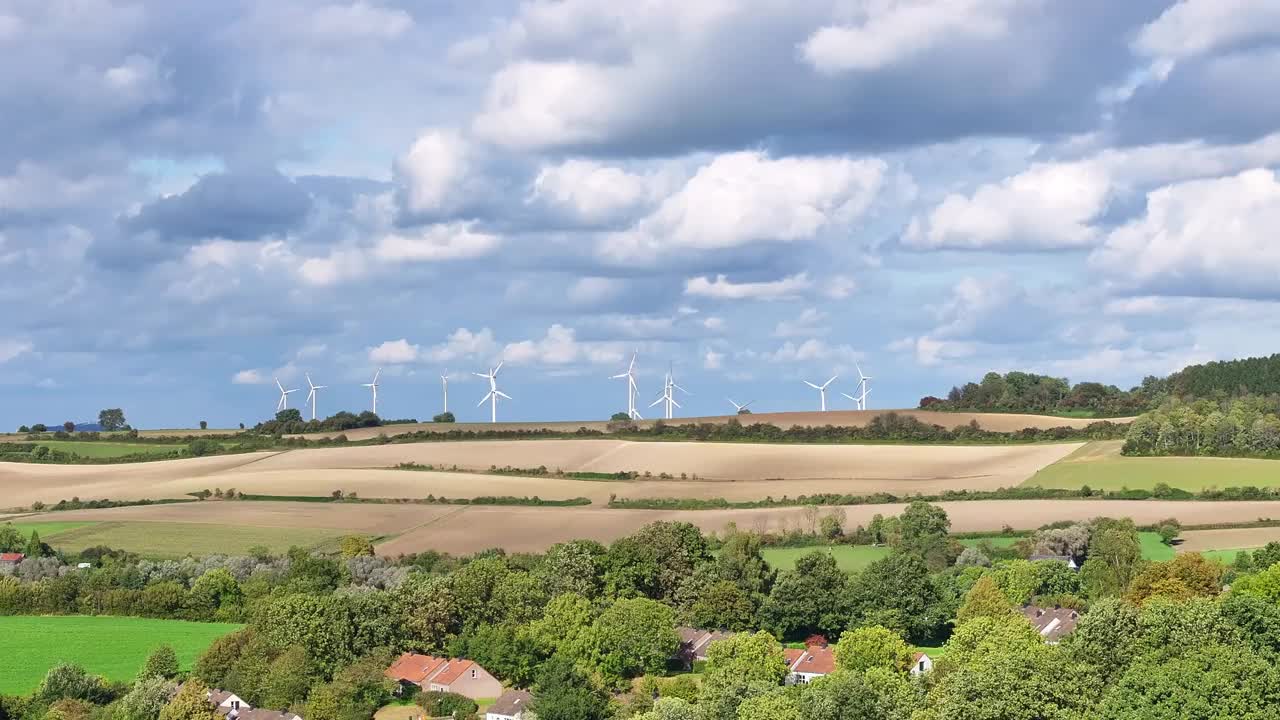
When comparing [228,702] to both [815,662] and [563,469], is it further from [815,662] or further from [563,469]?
[563,469]

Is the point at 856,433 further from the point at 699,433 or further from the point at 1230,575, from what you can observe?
the point at 1230,575

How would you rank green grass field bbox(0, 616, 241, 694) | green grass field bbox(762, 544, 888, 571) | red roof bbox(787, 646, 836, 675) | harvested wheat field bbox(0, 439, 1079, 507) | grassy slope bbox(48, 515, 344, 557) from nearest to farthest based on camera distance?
red roof bbox(787, 646, 836, 675) < green grass field bbox(0, 616, 241, 694) < green grass field bbox(762, 544, 888, 571) < grassy slope bbox(48, 515, 344, 557) < harvested wheat field bbox(0, 439, 1079, 507)

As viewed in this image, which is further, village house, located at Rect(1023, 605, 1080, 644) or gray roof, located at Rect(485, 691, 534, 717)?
village house, located at Rect(1023, 605, 1080, 644)

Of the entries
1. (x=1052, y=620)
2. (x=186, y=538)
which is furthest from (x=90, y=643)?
(x=1052, y=620)

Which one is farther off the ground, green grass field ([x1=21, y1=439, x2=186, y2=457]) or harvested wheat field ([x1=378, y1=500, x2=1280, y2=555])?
green grass field ([x1=21, y1=439, x2=186, y2=457])

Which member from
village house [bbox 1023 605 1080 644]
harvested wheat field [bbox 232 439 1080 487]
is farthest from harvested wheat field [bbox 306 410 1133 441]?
village house [bbox 1023 605 1080 644]

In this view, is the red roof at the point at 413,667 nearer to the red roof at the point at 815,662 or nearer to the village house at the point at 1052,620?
the red roof at the point at 815,662

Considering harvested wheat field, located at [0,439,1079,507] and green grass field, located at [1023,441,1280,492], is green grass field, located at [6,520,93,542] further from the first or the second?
green grass field, located at [1023,441,1280,492]
